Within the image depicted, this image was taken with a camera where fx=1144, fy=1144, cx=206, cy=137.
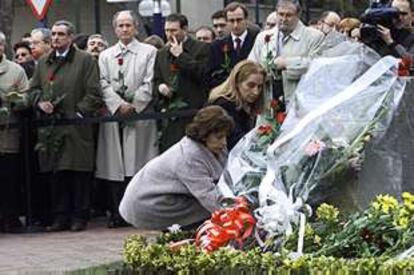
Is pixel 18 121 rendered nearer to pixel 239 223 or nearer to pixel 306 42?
pixel 306 42

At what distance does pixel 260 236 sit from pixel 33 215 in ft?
25.3

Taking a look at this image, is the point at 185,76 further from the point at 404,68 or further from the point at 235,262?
the point at 235,262

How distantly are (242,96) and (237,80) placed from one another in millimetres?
130

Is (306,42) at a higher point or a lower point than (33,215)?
higher

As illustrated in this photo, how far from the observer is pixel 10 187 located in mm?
12984

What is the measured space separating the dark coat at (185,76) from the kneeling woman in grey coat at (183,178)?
4540 millimetres

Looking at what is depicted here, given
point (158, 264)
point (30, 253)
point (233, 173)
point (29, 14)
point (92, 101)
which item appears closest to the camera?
point (158, 264)

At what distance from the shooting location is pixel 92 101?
1264 centimetres

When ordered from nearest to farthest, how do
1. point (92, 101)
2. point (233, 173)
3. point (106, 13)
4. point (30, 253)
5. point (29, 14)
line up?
1. point (233, 173)
2. point (30, 253)
3. point (92, 101)
4. point (106, 13)
5. point (29, 14)

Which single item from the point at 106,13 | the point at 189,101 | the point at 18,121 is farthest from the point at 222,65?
the point at 106,13

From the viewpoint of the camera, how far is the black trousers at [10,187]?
1288cm

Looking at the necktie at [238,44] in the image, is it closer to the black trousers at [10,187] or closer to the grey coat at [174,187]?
the black trousers at [10,187]

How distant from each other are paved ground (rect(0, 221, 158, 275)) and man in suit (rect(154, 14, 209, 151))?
1310 millimetres

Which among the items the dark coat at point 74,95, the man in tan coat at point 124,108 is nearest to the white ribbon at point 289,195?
the man in tan coat at point 124,108
